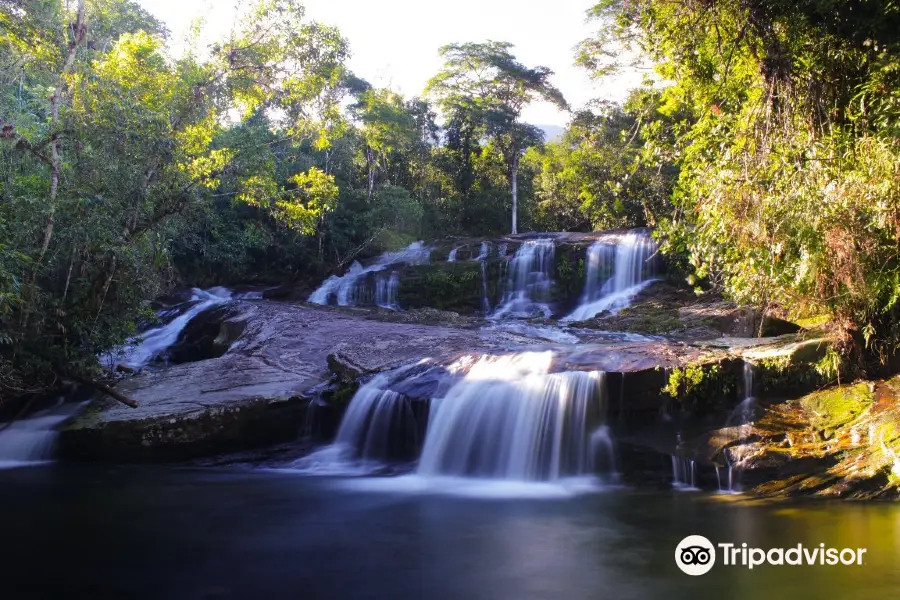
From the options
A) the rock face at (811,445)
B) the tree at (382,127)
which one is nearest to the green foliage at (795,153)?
the rock face at (811,445)

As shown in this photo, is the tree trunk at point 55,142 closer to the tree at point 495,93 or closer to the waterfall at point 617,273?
the waterfall at point 617,273

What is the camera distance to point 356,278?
79.3 ft

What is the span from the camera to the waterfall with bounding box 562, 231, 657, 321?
19.9m

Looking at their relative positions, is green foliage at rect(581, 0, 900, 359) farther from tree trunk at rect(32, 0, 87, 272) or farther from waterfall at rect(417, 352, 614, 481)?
tree trunk at rect(32, 0, 87, 272)

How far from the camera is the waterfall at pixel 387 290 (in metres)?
23.1

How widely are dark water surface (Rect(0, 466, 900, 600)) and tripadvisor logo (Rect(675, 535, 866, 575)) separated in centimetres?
11

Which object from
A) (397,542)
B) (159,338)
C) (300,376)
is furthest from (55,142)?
(159,338)

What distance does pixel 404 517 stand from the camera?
7.07 metres

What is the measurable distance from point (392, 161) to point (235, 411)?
29175 millimetres

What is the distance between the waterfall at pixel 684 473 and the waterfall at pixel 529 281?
13002 millimetres

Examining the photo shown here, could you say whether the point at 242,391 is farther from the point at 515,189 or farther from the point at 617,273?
the point at 515,189

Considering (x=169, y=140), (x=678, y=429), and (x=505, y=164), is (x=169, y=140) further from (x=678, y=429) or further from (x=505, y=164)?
(x=505, y=164)

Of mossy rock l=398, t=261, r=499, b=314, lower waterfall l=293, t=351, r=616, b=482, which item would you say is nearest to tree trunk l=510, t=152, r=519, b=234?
mossy rock l=398, t=261, r=499, b=314

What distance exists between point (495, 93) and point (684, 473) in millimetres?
30099
